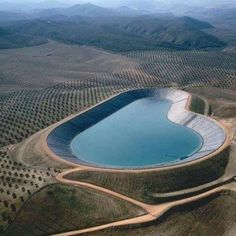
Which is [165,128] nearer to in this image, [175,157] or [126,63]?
[175,157]

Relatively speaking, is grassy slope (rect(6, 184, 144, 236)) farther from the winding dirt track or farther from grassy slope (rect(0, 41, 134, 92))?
grassy slope (rect(0, 41, 134, 92))

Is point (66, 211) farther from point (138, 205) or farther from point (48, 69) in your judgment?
point (48, 69)

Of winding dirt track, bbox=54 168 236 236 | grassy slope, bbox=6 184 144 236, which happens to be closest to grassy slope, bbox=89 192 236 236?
winding dirt track, bbox=54 168 236 236

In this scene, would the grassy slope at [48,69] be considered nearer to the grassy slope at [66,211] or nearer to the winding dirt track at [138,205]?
the winding dirt track at [138,205]

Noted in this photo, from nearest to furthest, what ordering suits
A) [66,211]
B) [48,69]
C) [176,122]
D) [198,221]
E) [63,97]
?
[66,211] → [198,221] → [176,122] → [63,97] → [48,69]

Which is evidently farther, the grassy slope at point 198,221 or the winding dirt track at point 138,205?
the winding dirt track at point 138,205

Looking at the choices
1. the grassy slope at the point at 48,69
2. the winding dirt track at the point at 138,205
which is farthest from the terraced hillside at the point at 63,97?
the grassy slope at the point at 48,69

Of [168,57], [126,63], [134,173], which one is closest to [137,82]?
[126,63]

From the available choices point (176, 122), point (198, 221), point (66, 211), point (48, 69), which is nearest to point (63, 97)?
point (176, 122)
